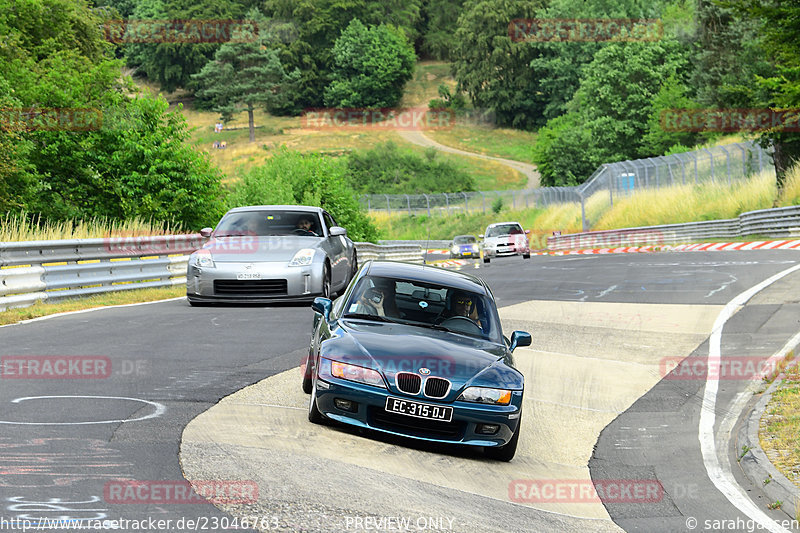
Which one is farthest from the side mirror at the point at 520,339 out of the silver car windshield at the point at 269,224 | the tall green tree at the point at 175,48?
the tall green tree at the point at 175,48

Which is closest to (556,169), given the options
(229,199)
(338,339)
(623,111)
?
Result: (623,111)

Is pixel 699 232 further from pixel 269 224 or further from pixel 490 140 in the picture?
pixel 490 140

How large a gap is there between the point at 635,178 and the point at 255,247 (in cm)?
3974

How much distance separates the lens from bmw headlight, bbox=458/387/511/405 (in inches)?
295

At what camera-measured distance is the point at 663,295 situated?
1969 centimetres

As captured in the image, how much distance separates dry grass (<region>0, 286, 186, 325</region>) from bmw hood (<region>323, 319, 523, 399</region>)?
6.98 metres

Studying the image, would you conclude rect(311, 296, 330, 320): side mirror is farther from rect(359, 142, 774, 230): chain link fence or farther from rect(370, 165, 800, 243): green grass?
rect(359, 142, 774, 230): chain link fence

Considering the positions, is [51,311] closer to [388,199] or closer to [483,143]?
[388,199]

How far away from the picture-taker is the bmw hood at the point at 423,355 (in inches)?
296

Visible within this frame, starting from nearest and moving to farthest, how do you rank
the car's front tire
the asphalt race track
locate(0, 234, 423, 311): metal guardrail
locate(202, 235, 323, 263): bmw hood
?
the asphalt race track
the car's front tire
locate(0, 234, 423, 311): metal guardrail
locate(202, 235, 323, 263): bmw hood

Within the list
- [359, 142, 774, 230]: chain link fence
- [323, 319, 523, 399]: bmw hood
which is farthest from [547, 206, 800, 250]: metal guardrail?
[323, 319, 523, 399]: bmw hood

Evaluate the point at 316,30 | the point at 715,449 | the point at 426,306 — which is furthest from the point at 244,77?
the point at 715,449

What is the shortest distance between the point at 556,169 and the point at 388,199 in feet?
62.3

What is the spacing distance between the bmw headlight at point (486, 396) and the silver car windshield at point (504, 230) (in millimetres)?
35375
